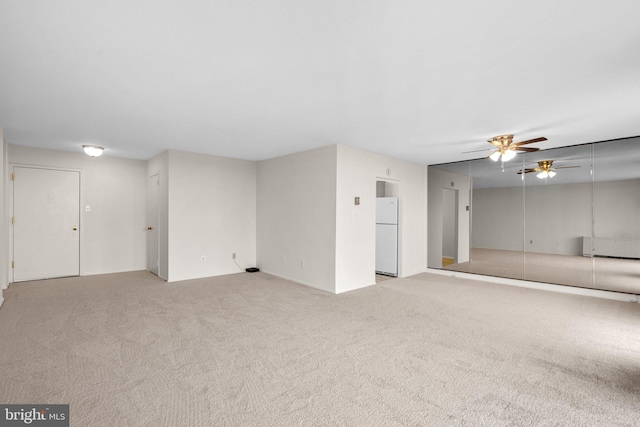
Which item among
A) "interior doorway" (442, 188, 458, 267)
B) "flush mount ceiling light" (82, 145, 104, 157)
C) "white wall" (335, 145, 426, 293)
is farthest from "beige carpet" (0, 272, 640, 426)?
"interior doorway" (442, 188, 458, 267)

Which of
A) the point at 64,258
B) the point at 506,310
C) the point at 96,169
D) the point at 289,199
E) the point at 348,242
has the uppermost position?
the point at 96,169

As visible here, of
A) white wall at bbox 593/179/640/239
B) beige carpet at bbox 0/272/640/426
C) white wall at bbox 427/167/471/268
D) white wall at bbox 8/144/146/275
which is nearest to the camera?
beige carpet at bbox 0/272/640/426

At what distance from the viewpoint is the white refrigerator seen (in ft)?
21.5

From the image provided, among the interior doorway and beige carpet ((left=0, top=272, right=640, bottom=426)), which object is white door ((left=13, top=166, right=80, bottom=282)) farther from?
the interior doorway

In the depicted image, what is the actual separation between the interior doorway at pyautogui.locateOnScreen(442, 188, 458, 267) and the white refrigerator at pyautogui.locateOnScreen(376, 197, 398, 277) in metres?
1.50

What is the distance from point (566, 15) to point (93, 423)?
3.84 m

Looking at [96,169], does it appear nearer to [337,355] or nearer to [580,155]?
[337,355]

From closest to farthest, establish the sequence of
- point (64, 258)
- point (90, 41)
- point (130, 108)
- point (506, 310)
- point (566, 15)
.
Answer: point (566, 15) < point (90, 41) < point (130, 108) < point (506, 310) < point (64, 258)

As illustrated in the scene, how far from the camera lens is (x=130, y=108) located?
137 inches

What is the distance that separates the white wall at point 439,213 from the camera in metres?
6.93

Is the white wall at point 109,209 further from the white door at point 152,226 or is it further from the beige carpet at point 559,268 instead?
the beige carpet at point 559,268

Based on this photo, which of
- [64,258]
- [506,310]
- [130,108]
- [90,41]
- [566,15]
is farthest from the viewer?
[64,258]

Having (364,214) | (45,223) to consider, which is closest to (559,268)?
(364,214)

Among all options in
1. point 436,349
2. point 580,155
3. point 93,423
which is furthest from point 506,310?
point 93,423
